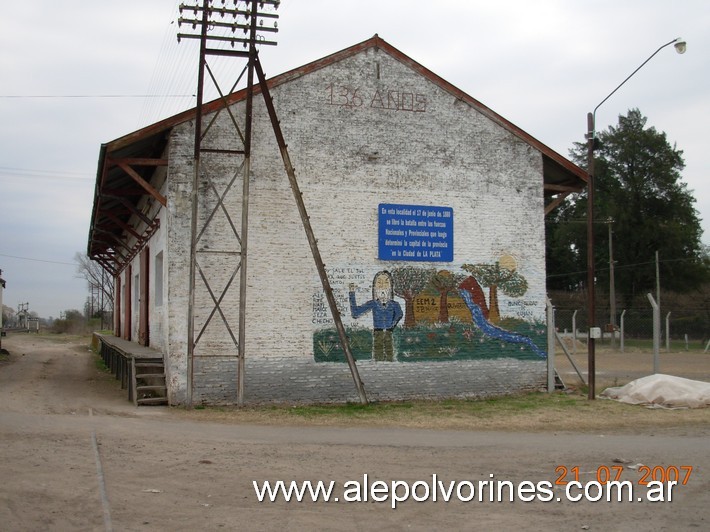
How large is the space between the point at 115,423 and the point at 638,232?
5670 centimetres

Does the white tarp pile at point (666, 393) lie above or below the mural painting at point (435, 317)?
below

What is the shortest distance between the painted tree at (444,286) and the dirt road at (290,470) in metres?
4.19

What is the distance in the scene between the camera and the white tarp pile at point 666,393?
16.6m

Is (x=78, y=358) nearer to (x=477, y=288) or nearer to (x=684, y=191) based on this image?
(x=477, y=288)

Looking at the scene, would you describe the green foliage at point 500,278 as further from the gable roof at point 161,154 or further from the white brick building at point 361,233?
the gable roof at point 161,154

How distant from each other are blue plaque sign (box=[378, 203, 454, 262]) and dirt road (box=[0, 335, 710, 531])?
5.09 m

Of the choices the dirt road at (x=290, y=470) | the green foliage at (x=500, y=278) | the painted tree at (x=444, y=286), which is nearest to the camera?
the dirt road at (x=290, y=470)

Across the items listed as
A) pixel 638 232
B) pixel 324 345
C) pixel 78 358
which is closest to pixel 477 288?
pixel 324 345

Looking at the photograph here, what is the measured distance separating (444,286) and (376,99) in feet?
15.5

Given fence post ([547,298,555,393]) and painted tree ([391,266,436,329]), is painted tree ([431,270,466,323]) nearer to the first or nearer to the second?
painted tree ([391,266,436,329])

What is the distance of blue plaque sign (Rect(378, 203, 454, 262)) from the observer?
17328 millimetres

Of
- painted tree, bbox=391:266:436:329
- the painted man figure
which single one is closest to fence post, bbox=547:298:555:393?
painted tree, bbox=391:266:436:329

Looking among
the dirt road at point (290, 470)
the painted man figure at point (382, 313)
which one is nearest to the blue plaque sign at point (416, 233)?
the painted man figure at point (382, 313)
